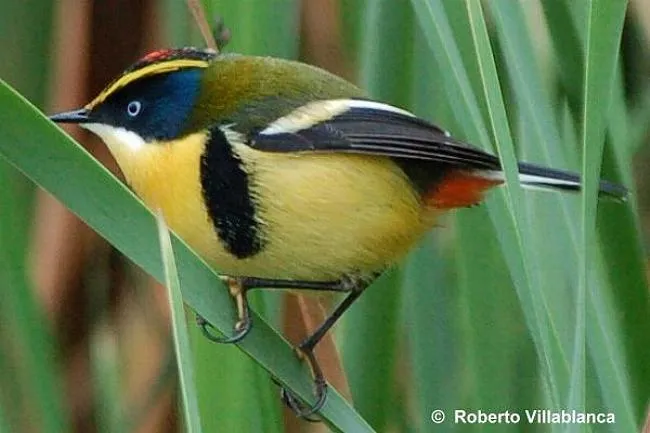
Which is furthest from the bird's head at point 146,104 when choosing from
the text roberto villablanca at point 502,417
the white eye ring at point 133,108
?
the text roberto villablanca at point 502,417

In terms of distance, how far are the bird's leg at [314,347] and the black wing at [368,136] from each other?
0.09m

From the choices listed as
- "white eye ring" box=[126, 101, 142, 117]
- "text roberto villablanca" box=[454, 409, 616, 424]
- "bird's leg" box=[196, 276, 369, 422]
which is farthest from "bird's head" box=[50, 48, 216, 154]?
"text roberto villablanca" box=[454, 409, 616, 424]

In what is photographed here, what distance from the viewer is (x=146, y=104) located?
0.60m

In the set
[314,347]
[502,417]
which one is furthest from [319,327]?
[502,417]

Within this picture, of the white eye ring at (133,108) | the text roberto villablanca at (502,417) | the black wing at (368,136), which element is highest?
the black wing at (368,136)

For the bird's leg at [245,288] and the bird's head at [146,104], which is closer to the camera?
the bird's leg at [245,288]

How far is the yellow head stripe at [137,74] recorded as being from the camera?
584 mm

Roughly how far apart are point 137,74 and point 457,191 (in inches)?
7.8

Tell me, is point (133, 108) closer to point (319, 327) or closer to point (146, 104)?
point (146, 104)

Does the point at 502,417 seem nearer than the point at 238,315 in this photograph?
No

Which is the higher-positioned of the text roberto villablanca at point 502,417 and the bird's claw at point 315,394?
the text roberto villablanca at point 502,417

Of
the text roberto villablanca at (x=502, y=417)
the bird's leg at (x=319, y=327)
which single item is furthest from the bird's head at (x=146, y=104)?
the text roberto villablanca at (x=502, y=417)

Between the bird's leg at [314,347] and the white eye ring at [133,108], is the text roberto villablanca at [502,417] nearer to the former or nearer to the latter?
the bird's leg at [314,347]

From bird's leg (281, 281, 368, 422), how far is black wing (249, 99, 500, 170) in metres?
0.09
